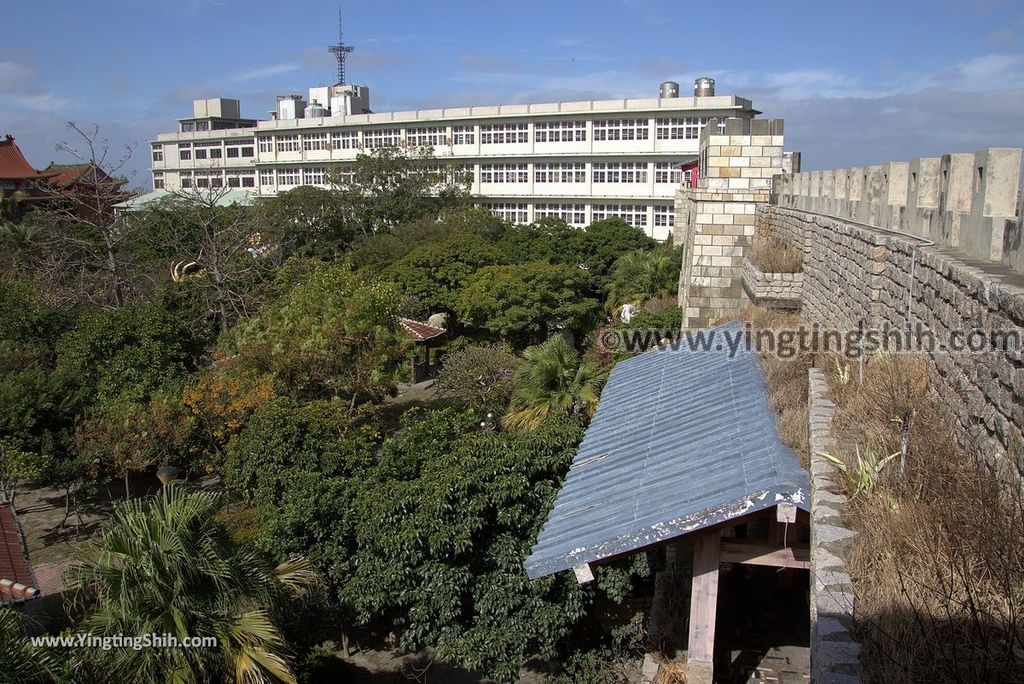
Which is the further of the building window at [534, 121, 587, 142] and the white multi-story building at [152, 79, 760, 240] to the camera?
the building window at [534, 121, 587, 142]

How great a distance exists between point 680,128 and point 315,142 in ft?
90.9

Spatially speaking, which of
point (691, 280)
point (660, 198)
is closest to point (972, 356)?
point (691, 280)

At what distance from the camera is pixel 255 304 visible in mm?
24203

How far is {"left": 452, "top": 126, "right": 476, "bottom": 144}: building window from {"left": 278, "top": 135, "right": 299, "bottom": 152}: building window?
14.2 metres

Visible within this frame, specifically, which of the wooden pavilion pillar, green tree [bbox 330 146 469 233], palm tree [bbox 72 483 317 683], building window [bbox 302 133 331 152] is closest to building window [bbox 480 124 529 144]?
green tree [bbox 330 146 469 233]

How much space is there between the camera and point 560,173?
45781 millimetres

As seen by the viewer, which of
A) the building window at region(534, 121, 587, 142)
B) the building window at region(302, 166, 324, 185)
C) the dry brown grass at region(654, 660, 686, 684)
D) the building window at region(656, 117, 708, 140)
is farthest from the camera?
the building window at region(302, 166, 324, 185)

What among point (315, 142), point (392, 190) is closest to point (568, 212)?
point (392, 190)

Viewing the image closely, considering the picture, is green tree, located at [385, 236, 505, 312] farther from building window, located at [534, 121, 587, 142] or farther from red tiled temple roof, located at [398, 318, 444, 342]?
building window, located at [534, 121, 587, 142]

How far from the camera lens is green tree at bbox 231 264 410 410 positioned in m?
17.9

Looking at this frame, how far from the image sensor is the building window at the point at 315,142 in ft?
182

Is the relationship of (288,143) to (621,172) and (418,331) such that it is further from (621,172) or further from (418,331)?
(418,331)

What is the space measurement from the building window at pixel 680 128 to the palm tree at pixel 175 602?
38232mm

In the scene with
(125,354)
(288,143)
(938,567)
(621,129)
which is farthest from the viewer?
(288,143)
